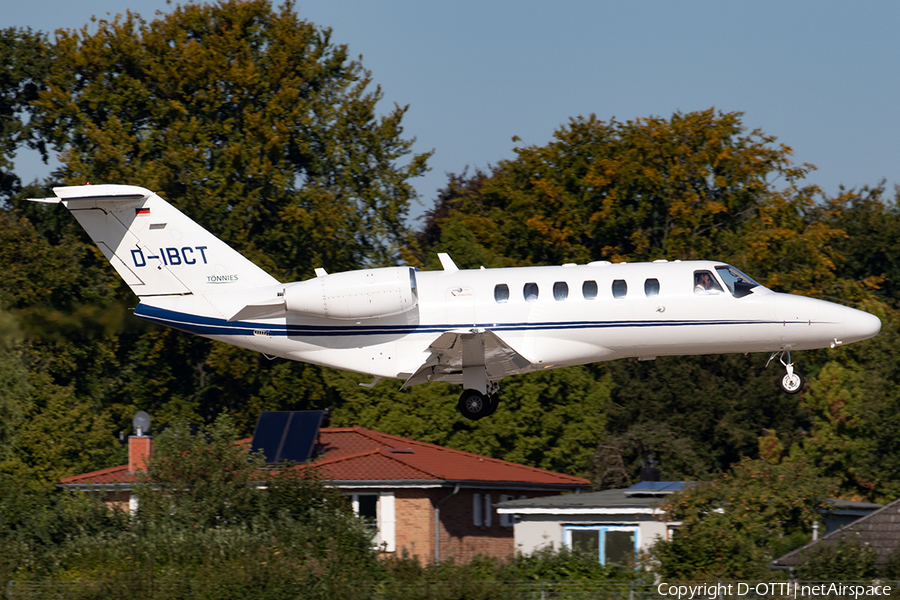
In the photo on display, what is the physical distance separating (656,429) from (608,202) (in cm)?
1164

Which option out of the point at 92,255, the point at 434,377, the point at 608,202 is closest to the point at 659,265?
the point at 434,377

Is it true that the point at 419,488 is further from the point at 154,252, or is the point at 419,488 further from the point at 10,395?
the point at 10,395

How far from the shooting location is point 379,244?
48656 millimetres

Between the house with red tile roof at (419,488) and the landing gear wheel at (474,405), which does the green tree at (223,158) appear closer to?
the house with red tile roof at (419,488)

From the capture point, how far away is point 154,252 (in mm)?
22016

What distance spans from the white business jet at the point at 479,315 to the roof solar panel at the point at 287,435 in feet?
34.3

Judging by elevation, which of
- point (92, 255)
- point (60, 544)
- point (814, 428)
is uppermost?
point (92, 255)

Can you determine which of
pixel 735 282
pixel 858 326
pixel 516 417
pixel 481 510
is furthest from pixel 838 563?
pixel 516 417

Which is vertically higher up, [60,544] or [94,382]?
[94,382]

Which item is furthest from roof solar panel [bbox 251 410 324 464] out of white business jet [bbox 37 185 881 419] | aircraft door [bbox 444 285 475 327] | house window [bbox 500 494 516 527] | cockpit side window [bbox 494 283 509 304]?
cockpit side window [bbox 494 283 509 304]

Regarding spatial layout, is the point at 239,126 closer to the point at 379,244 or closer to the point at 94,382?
the point at 379,244

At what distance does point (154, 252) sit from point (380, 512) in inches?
399

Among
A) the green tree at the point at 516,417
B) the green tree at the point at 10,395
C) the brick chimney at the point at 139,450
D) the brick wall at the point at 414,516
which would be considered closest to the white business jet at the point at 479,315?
the brick wall at the point at 414,516

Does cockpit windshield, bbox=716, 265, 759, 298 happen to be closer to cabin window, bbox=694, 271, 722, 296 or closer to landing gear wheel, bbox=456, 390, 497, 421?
cabin window, bbox=694, 271, 722, 296
